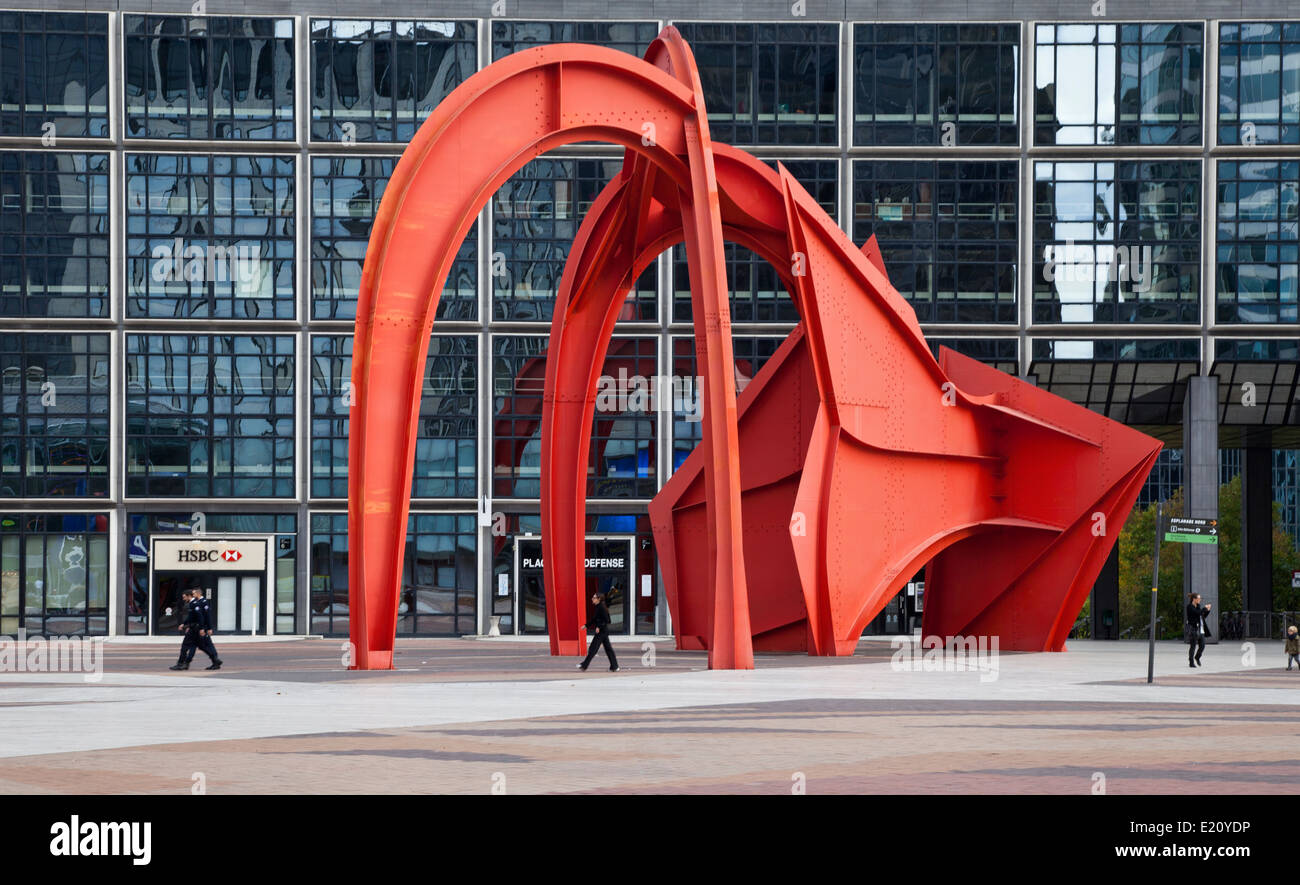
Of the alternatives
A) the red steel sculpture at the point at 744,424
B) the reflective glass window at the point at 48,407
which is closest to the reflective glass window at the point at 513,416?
the reflective glass window at the point at 48,407

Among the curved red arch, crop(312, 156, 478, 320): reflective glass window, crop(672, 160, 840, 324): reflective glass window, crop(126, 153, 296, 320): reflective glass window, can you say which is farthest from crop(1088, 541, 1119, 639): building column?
the curved red arch

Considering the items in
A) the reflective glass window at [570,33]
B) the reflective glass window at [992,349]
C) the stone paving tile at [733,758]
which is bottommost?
the stone paving tile at [733,758]

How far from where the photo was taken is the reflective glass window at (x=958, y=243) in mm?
57344

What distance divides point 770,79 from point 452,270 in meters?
13.2

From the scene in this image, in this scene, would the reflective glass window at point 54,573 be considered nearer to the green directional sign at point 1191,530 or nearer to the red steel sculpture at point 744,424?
the red steel sculpture at point 744,424

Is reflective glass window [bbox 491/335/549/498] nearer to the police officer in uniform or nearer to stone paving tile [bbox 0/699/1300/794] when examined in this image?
the police officer in uniform

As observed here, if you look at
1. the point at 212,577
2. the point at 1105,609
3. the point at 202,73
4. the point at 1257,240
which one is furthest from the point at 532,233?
the point at 1105,609

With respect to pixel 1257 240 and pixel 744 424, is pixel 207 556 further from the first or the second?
pixel 1257 240

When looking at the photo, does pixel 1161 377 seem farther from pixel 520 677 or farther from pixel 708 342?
pixel 520 677

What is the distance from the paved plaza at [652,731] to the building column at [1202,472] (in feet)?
81.9

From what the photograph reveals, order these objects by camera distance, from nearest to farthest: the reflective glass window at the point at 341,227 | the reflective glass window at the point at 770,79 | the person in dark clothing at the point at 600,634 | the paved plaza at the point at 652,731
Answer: the paved plaza at the point at 652,731
the person in dark clothing at the point at 600,634
the reflective glass window at the point at 341,227
the reflective glass window at the point at 770,79

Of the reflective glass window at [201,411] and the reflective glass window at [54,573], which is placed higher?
the reflective glass window at [201,411]

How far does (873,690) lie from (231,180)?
4072cm

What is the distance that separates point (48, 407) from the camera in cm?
5753
